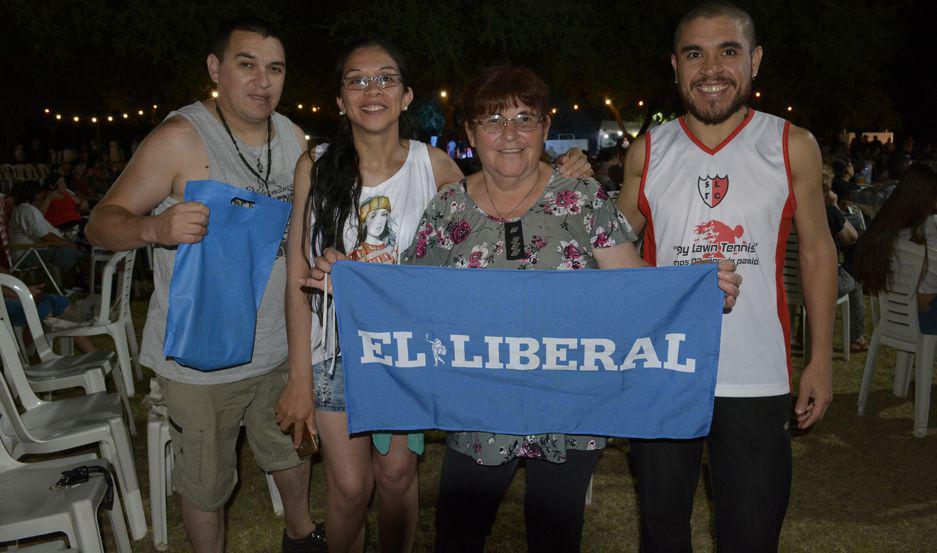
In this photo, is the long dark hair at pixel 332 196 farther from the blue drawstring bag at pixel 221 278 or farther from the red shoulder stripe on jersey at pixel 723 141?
the red shoulder stripe on jersey at pixel 723 141

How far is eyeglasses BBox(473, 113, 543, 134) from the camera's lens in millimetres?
2506

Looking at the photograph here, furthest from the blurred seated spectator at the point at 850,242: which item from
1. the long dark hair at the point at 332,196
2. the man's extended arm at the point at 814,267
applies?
the long dark hair at the point at 332,196

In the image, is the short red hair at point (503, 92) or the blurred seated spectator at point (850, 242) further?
the blurred seated spectator at point (850, 242)

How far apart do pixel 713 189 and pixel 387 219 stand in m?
1.22

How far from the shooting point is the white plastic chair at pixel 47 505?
2848 millimetres

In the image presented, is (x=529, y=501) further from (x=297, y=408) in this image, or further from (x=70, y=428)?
(x=70, y=428)

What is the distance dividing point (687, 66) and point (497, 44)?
1302 cm

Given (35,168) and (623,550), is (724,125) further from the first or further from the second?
(35,168)

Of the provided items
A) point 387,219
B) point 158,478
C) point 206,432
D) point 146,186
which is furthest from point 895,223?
point 158,478

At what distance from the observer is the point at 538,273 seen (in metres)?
2.41

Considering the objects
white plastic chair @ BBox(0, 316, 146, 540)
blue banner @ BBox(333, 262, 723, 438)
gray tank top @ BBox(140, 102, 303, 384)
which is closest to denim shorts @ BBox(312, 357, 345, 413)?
blue banner @ BBox(333, 262, 723, 438)

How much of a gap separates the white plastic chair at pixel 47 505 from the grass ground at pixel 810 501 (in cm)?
97

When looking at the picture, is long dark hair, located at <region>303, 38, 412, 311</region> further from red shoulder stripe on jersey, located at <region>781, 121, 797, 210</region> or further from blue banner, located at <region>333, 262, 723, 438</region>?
red shoulder stripe on jersey, located at <region>781, 121, 797, 210</region>

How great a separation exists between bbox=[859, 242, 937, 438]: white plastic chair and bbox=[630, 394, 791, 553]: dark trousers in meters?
3.47
